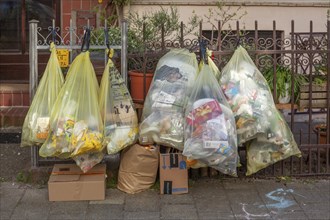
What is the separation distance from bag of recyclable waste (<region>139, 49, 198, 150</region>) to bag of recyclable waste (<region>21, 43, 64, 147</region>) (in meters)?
0.85

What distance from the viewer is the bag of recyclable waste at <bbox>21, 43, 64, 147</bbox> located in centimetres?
538

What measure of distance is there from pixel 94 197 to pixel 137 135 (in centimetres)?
70

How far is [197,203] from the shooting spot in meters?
5.50

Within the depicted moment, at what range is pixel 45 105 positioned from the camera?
5.46 m

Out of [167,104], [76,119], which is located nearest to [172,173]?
[167,104]

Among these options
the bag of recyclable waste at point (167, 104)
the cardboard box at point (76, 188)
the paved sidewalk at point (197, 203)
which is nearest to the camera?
the paved sidewalk at point (197, 203)

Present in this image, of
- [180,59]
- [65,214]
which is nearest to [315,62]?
[180,59]

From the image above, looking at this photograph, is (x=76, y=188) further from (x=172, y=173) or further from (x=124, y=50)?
(x=124, y=50)

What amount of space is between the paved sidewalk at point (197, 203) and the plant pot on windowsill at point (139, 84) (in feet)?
3.08

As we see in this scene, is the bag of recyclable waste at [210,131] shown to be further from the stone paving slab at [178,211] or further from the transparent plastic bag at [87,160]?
the transparent plastic bag at [87,160]

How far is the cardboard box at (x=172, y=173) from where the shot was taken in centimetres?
561

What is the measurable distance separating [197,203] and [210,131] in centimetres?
79

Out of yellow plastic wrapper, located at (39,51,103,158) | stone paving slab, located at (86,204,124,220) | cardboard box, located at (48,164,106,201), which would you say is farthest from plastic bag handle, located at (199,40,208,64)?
stone paving slab, located at (86,204,124,220)

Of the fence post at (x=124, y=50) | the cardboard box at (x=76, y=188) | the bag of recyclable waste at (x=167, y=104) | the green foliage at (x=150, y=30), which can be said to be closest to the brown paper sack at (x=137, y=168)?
the bag of recyclable waste at (x=167, y=104)
